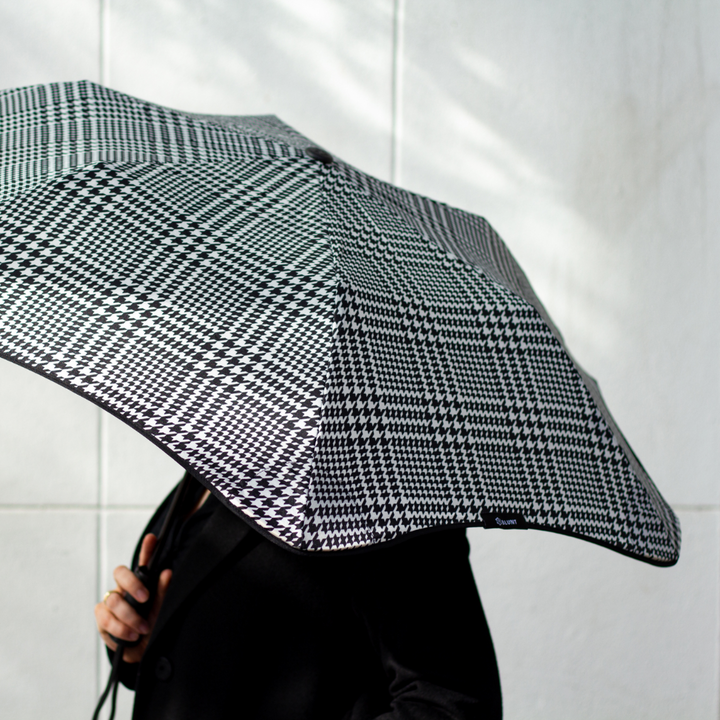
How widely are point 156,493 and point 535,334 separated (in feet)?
6.22

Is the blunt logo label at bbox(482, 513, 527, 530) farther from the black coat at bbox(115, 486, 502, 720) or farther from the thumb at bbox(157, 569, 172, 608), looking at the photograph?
the thumb at bbox(157, 569, 172, 608)

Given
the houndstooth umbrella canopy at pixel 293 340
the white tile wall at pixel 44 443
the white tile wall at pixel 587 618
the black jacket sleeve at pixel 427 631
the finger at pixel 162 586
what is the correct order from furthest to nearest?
the white tile wall at pixel 587 618 → the white tile wall at pixel 44 443 → the finger at pixel 162 586 → the black jacket sleeve at pixel 427 631 → the houndstooth umbrella canopy at pixel 293 340

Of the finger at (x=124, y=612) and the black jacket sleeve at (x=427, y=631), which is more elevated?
the black jacket sleeve at (x=427, y=631)

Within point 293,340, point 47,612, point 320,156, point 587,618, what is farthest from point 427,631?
point 47,612

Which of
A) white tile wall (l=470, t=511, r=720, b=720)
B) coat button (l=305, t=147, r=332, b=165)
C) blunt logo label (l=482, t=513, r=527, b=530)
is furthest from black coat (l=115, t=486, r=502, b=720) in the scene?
white tile wall (l=470, t=511, r=720, b=720)

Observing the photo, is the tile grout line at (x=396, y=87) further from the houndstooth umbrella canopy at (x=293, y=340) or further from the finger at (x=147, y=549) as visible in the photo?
the finger at (x=147, y=549)

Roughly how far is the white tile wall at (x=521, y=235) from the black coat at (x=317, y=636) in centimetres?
141

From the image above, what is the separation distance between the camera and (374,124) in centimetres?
262

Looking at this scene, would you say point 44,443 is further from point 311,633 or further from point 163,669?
point 311,633

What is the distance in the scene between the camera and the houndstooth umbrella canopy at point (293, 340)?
0.80 m

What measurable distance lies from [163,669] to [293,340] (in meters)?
0.75

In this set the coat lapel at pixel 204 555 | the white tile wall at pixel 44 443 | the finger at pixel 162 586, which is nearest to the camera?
the coat lapel at pixel 204 555

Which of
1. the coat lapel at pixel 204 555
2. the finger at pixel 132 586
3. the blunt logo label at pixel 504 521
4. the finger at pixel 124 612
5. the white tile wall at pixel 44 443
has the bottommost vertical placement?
the white tile wall at pixel 44 443

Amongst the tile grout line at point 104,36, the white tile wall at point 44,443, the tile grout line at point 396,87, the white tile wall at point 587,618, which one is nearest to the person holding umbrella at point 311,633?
the white tile wall at point 44,443
